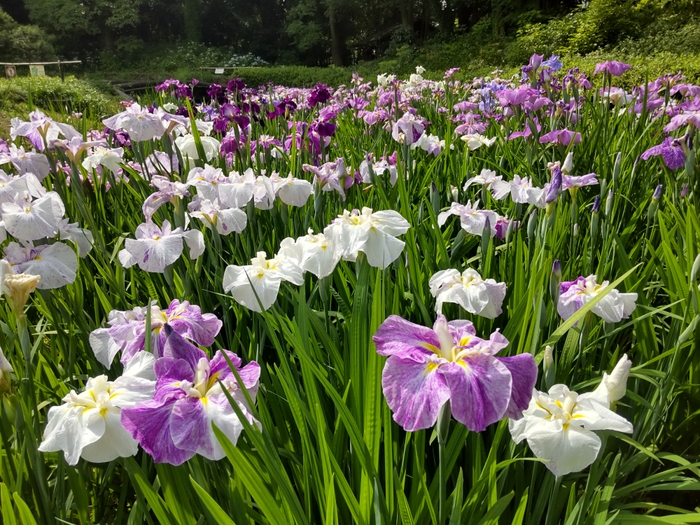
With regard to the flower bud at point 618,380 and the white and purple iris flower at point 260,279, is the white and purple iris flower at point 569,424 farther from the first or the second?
the white and purple iris flower at point 260,279

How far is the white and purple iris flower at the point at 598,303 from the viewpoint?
108 centimetres

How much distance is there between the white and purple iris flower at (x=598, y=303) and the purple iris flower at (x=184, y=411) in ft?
2.48

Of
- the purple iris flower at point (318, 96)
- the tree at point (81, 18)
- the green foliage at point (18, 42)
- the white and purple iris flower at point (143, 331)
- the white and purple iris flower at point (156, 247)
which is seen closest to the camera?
the white and purple iris flower at point (143, 331)

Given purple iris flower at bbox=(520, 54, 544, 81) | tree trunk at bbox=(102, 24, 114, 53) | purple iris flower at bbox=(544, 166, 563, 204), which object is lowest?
purple iris flower at bbox=(544, 166, 563, 204)

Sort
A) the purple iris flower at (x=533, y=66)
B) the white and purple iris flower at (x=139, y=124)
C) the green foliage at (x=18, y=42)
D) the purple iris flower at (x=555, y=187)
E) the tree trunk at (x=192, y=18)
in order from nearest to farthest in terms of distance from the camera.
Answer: the purple iris flower at (x=555, y=187), the white and purple iris flower at (x=139, y=124), the purple iris flower at (x=533, y=66), the green foliage at (x=18, y=42), the tree trunk at (x=192, y=18)

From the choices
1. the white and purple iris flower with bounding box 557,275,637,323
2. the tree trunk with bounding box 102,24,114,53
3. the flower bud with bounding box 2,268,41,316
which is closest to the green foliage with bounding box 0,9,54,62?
the tree trunk with bounding box 102,24,114,53

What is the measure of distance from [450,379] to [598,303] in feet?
1.81

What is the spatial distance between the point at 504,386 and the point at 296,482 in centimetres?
61

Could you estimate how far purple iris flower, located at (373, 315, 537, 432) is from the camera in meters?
0.68

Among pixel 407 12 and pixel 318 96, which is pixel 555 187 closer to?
pixel 318 96

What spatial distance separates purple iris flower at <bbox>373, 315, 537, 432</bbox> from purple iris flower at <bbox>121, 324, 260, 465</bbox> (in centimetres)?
25

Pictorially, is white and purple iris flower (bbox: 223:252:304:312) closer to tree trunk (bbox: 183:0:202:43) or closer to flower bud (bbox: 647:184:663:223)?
flower bud (bbox: 647:184:663:223)

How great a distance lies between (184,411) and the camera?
0.74 meters

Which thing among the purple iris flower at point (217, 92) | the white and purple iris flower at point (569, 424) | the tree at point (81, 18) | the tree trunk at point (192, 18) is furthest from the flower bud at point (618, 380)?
the tree trunk at point (192, 18)
